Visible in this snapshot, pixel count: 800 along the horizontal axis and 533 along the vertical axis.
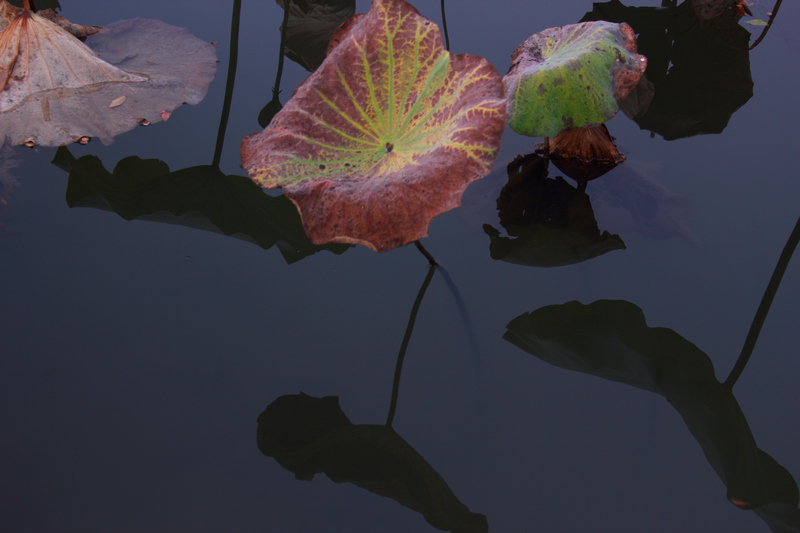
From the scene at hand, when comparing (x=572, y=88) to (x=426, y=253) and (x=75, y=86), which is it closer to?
(x=426, y=253)

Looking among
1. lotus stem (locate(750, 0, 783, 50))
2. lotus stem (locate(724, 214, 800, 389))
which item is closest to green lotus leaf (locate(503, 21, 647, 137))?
lotus stem (locate(724, 214, 800, 389))

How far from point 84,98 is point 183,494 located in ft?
3.57

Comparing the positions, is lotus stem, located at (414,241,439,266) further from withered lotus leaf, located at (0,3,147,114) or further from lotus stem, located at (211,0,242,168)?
withered lotus leaf, located at (0,3,147,114)

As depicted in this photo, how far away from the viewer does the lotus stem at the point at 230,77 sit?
1.35 metres

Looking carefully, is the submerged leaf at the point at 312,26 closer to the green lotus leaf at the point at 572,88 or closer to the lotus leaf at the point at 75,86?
the lotus leaf at the point at 75,86

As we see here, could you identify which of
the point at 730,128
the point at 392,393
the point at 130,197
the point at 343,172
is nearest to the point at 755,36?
the point at 730,128

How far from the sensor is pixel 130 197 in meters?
1.22

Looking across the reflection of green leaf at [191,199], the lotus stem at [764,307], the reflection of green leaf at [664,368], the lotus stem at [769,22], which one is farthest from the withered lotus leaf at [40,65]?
the lotus stem at [769,22]

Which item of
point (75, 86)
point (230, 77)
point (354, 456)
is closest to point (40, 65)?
point (75, 86)

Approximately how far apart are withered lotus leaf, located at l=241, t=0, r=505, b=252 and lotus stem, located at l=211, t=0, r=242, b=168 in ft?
1.12

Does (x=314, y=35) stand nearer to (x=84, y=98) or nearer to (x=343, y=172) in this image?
(x=84, y=98)

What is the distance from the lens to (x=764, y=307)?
105 cm

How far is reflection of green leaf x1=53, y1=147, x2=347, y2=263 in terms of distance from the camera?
116 cm

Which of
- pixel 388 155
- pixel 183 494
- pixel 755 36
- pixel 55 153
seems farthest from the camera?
pixel 755 36
